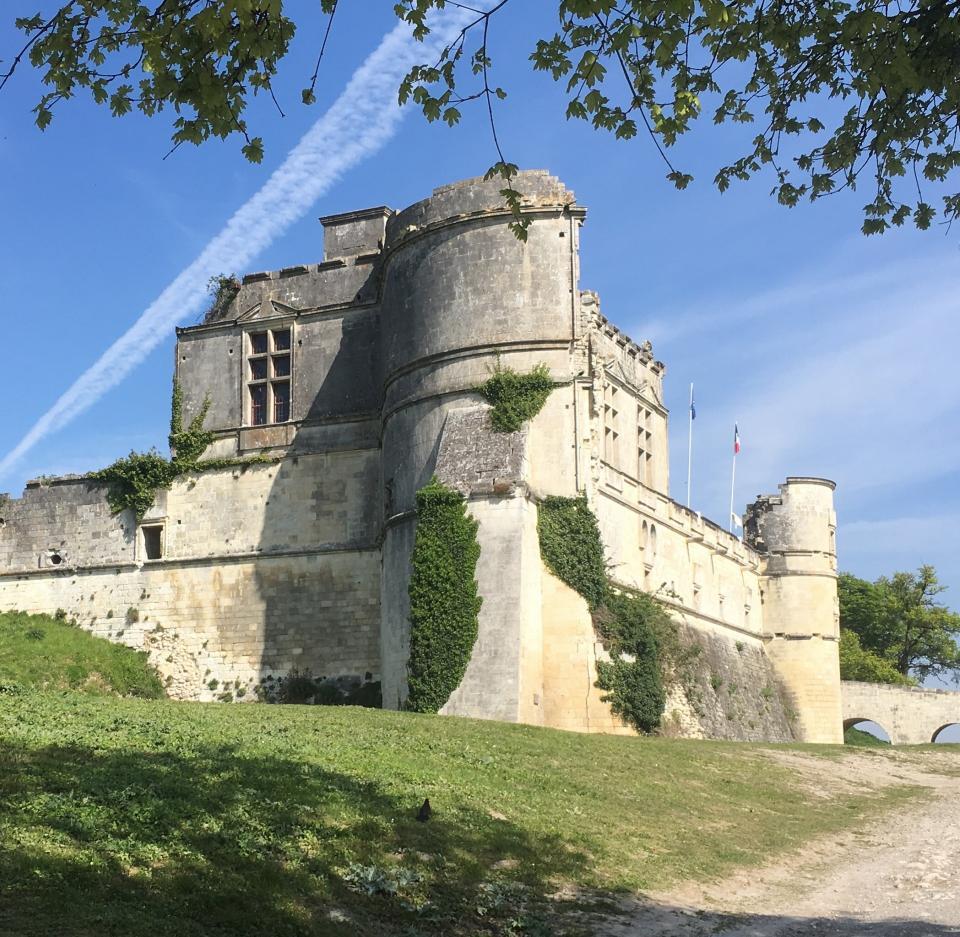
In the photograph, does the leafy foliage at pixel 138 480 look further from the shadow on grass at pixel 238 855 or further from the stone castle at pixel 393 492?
the shadow on grass at pixel 238 855

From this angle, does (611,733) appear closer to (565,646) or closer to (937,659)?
(565,646)

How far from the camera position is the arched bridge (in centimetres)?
4938

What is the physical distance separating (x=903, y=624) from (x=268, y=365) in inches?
1732

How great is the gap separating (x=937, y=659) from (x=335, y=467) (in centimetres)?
4525

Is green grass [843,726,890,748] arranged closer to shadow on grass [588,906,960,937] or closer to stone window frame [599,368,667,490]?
stone window frame [599,368,667,490]

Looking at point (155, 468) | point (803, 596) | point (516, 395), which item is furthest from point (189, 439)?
point (803, 596)

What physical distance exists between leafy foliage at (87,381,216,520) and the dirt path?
21020mm

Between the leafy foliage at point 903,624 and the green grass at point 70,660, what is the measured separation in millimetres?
44372

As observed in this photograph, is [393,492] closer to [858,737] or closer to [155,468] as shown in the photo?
[155,468]

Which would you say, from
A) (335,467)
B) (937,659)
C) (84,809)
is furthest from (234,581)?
(937,659)

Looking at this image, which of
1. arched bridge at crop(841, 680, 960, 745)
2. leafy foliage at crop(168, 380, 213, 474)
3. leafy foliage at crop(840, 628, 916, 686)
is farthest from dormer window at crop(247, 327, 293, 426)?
leafy foliage at crop(840, 628, 916, 686)

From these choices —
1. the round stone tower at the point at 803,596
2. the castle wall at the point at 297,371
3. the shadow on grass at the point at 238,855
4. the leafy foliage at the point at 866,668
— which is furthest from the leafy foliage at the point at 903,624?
the shadow on grass at the point at 238,855

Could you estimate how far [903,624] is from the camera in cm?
6762

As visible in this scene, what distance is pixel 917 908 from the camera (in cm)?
1388
